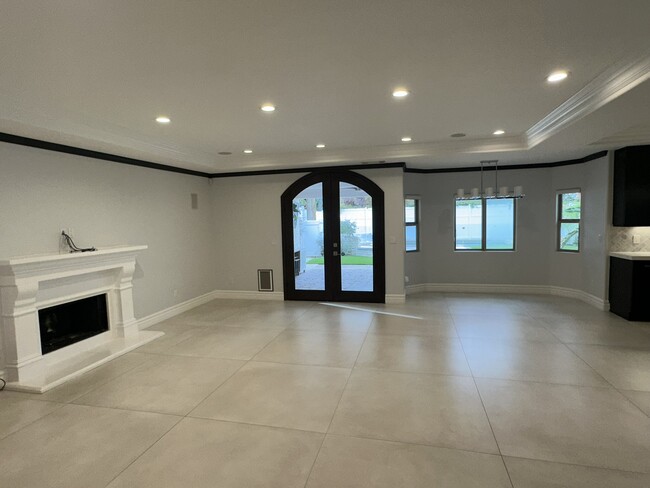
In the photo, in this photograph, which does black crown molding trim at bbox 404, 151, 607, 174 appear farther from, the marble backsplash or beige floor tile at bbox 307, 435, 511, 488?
beige floor tile at bbox 307, 435, 511, 488

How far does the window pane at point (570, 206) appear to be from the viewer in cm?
705

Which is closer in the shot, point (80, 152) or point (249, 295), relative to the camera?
point (80, 152)

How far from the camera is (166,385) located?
374 cm

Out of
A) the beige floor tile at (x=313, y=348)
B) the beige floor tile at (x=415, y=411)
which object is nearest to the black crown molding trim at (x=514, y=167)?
the beige floor tile at (x=313, y=348)

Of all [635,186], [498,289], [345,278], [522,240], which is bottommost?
[498,289]

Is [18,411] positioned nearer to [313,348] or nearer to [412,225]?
[313,348]

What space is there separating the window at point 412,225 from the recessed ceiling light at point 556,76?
15.6ft

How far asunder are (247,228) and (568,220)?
6402mm

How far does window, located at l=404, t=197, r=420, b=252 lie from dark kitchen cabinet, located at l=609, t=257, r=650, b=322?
3.50m

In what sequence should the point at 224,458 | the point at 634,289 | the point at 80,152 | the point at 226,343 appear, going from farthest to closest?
1. the point at 634,289
2. the point at 226,343
3. the point at 80,152
4. the point at 224,458

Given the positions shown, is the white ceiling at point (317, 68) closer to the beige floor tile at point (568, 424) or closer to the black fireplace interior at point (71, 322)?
the black fireplace interior at point (71, 322)

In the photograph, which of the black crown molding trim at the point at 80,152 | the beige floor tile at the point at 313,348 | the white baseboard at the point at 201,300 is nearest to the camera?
the black crown molding trim at the point at 80,152

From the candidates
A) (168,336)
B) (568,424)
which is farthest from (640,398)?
(168,336)

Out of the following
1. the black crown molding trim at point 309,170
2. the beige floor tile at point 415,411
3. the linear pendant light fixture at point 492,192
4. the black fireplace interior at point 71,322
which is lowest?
the beige floor tile at point 415,411
